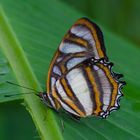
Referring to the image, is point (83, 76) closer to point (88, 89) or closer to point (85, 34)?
point (88, 89)

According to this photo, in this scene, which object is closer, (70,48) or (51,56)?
(70,48)

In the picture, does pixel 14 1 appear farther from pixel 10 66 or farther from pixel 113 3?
pixel 113 3

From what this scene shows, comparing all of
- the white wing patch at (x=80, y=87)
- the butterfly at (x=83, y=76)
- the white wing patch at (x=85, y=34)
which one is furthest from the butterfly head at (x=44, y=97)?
Result: the white wing patch at (x=85, y=34)

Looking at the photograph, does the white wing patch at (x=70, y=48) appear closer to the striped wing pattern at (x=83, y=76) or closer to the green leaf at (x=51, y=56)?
the striped wing pattern at (x=83, y=76)

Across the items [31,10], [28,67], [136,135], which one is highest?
[31,10]

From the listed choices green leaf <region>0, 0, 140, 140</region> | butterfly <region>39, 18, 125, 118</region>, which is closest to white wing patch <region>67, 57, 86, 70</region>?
butterfly <region>39, 18, 125, 118</region>

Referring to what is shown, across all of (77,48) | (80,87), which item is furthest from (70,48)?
(80,87)

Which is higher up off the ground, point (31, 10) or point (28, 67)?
point (31, 10)

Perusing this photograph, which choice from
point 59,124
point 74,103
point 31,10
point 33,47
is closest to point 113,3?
point 31,10
